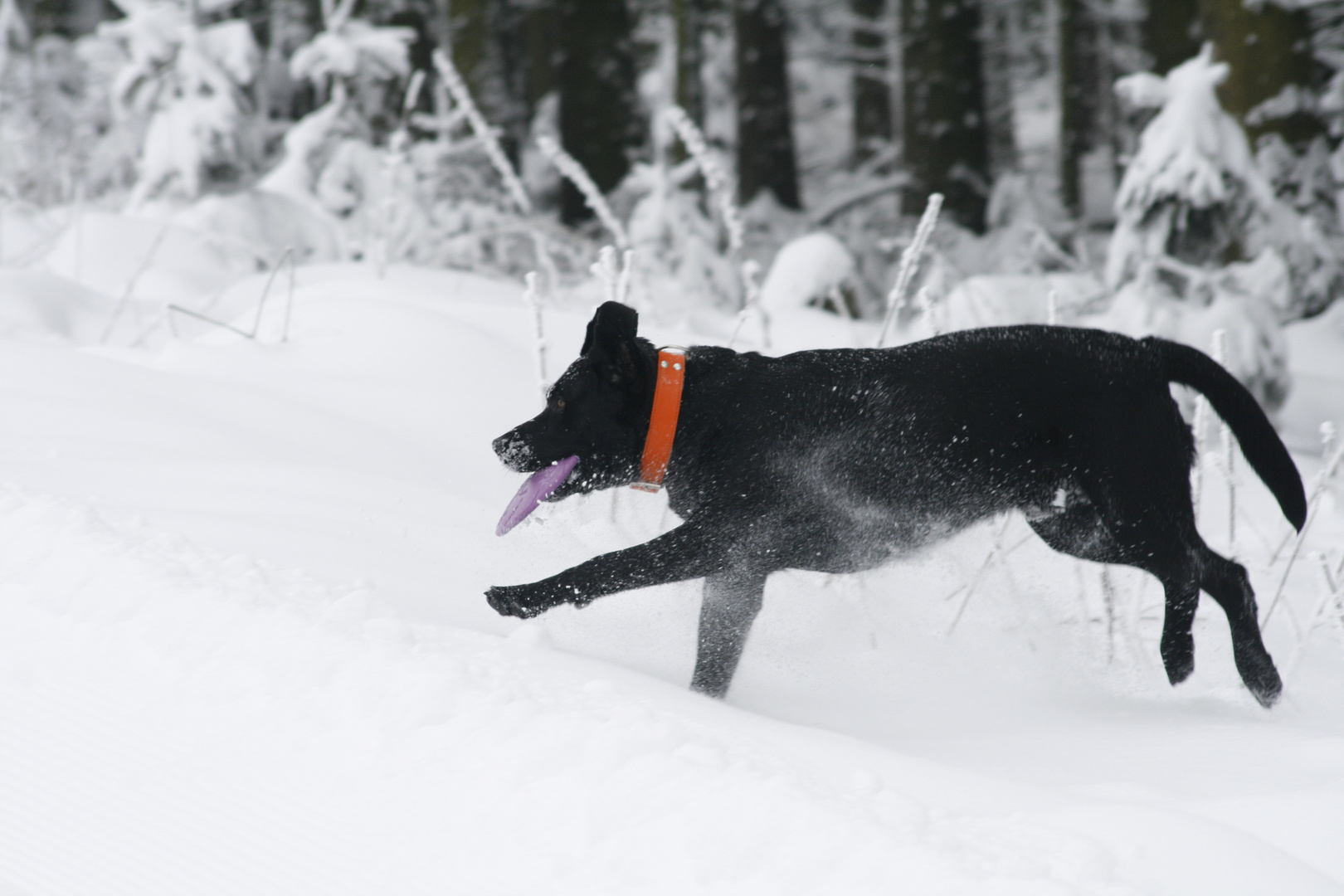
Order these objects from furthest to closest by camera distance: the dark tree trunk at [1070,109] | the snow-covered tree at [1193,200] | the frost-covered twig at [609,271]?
the dark tree trunk at [1070,109]
the snow-covered tree at [1193,200]
the frost-covered twig at [609,271]

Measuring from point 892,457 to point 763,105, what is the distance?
995 centimetres

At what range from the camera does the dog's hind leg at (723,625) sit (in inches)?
105

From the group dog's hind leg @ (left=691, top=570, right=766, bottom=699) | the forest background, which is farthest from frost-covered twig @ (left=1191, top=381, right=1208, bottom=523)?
the forest background

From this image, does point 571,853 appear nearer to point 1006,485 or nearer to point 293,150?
point 1006,485

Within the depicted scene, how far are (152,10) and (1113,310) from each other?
7267 millimetres

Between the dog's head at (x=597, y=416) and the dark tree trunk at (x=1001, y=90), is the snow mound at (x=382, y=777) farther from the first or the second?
the dark tree trunk at (x=1001, y=90)

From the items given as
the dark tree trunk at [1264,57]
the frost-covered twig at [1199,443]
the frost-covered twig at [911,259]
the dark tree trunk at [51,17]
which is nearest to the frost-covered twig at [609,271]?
the frost-covered twig at [911,259]

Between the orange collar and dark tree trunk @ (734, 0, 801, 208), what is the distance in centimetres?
987

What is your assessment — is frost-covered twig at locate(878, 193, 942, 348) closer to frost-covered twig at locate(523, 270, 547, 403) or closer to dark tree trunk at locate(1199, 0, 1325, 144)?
frost-covered twig at locate(523, 270, 547, 403)

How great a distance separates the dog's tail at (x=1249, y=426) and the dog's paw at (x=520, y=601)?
69.0 inches

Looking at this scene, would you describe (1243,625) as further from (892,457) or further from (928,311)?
(928,311)

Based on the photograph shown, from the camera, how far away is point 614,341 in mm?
2652

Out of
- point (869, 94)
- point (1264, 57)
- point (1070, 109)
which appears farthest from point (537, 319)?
point (869, 94)

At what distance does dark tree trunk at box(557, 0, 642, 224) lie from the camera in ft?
37.8
